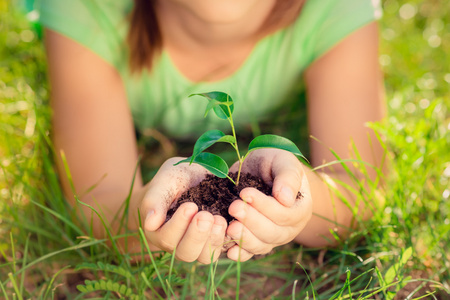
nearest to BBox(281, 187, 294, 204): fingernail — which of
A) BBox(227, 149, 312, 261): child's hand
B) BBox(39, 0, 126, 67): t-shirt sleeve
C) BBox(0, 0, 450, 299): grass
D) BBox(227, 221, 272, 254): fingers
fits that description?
BBox(227, 149, 312, 261): child's hand

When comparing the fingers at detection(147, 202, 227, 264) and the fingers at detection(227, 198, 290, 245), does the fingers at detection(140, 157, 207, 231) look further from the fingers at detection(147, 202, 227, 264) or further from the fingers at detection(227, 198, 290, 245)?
the fingers at detection(227, 198, 290, 245)

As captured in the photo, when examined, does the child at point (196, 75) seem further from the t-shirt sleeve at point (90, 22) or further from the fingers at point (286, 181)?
the fingers at point (286, 181)

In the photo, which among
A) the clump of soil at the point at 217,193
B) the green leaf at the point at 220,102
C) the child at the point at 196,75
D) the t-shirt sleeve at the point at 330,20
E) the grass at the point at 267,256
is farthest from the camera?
the t-shirt sleeve at the point at 330,20

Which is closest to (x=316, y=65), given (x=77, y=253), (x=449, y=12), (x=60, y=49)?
(x=60, y=49)

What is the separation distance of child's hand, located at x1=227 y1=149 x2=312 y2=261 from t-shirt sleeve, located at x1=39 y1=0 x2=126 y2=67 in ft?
2.93

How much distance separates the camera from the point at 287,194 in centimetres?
93

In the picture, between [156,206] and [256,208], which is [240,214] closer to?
[256,208]

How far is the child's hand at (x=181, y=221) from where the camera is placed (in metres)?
0.92

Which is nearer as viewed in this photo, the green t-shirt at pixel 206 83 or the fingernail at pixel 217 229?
the fingernail at pixel 217 229

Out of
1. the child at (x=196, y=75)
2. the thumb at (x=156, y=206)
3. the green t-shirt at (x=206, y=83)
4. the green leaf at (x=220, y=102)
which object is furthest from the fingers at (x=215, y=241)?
the green t-shirt at (x=206, y=83)

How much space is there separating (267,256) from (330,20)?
2.87 feet

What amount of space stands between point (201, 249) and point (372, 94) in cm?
95

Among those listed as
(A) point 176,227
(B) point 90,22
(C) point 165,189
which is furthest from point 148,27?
(A) point 176,227

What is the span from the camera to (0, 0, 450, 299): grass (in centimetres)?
120
